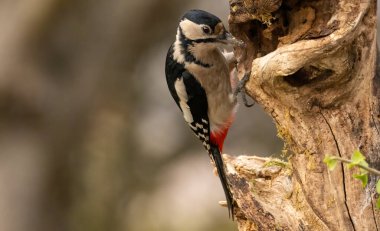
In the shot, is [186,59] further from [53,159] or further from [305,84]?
[53,159]

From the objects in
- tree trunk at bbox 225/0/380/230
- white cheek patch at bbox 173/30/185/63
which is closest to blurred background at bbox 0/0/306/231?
white cheek patch at bbox 173/30/185/63

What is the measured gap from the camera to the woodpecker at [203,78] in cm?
379

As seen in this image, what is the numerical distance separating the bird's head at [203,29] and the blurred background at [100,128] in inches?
129

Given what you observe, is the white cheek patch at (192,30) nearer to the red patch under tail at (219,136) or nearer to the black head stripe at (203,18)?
the black head stripe at (203,18)

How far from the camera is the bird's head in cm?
369

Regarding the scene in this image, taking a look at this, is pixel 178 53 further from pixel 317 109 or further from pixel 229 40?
pixel 317 109

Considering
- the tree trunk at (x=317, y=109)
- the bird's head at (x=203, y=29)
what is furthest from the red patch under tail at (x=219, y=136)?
the tree trunk at (x=317, y=109)

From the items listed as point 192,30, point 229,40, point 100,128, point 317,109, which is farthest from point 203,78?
point 100,128

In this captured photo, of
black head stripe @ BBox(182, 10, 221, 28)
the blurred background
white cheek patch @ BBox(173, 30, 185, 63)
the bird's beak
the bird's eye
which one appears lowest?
the blurred background

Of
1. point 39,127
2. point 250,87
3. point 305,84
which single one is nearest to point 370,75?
point 305,84

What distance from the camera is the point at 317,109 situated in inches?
Answer: 119

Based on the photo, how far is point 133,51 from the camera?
760cm

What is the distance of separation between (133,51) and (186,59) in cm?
369

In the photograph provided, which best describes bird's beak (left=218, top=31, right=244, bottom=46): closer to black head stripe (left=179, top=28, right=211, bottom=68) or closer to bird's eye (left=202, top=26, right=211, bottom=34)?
bird's eye (left=202, top=26, right=211, bottom=34)
